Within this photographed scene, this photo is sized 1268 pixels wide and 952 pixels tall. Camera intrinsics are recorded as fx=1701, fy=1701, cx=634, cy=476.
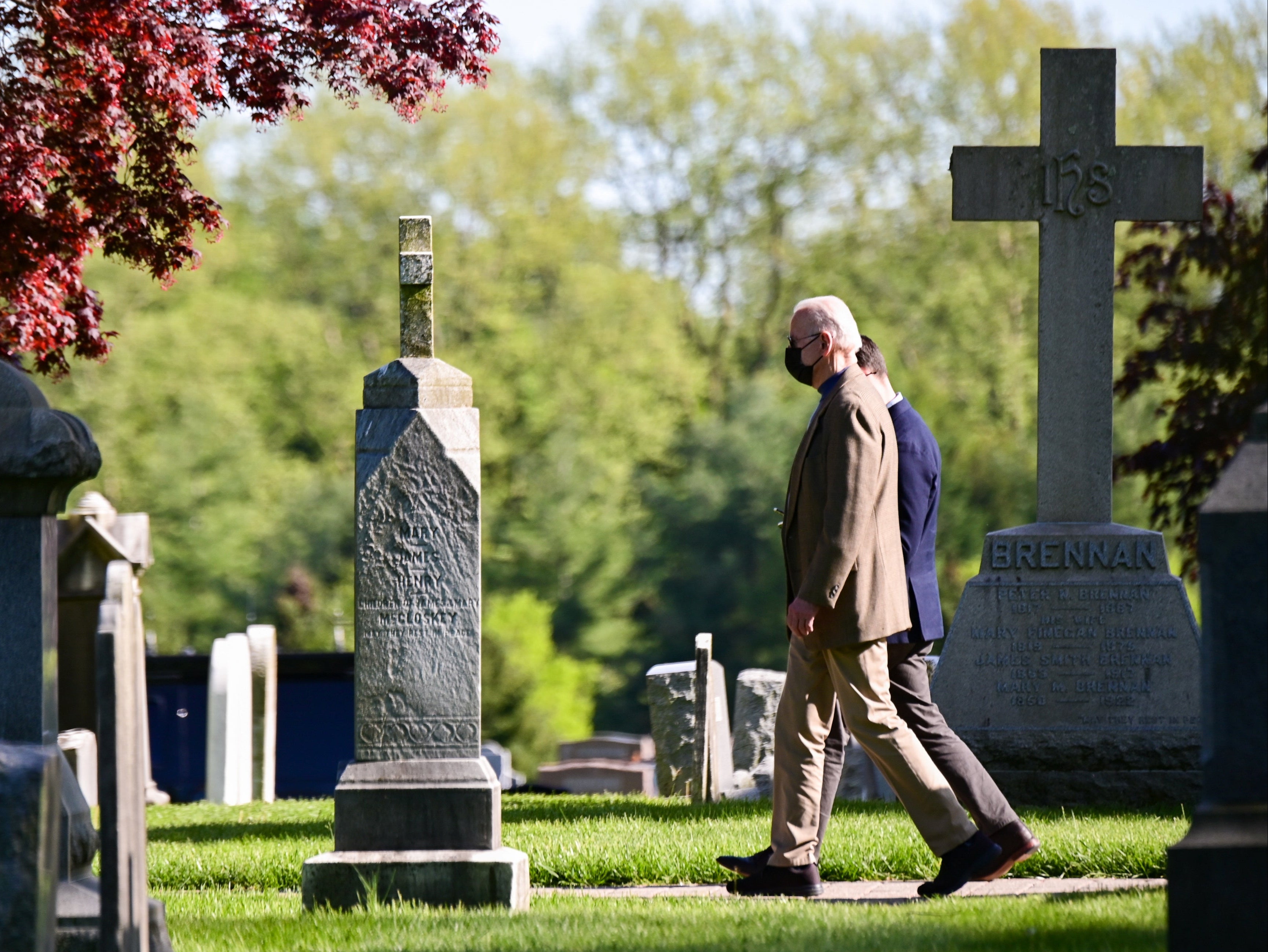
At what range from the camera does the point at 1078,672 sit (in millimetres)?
8688

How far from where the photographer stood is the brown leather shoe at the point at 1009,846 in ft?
19.2

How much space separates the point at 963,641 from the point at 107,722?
572 centimetres

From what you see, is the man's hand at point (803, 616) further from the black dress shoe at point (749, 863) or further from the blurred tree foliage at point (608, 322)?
the blurred tree foliage at point (608, 322)

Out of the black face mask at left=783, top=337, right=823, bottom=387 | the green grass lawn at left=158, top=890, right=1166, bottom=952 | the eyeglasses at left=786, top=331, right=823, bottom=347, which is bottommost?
the green grass lawn at left=158, top=890, right=1166, bottom=952

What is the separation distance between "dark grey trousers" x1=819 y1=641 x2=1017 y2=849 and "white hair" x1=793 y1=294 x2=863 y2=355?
1.11 m

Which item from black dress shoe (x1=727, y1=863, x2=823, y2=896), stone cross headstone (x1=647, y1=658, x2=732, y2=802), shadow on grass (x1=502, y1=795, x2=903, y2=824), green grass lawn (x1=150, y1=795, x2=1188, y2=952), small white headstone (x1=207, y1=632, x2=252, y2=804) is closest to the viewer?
green grass lawn (x1=150, y1=795, x2=1188, y2=952)

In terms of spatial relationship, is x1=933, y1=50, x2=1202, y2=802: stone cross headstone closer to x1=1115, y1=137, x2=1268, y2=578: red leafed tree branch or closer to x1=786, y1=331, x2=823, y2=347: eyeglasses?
x1=786, y1=331, x2=823, y2=347: eyeglasses

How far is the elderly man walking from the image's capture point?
5.79 m

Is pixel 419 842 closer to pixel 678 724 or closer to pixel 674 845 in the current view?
pixel 674 845

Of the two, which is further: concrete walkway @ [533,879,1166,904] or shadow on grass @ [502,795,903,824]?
shadow on grass @ [502,795,903,824]

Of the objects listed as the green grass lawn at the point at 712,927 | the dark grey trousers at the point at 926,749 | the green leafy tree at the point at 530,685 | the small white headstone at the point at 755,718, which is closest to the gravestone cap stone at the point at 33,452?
the green grass lawn at the point at 712,927

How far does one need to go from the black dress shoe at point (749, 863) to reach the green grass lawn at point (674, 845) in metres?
0.63

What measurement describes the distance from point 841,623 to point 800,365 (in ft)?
3.33

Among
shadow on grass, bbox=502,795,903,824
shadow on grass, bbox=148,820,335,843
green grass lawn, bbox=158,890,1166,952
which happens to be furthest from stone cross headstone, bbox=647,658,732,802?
green grass lawn, bbox=158,890,1166,952
